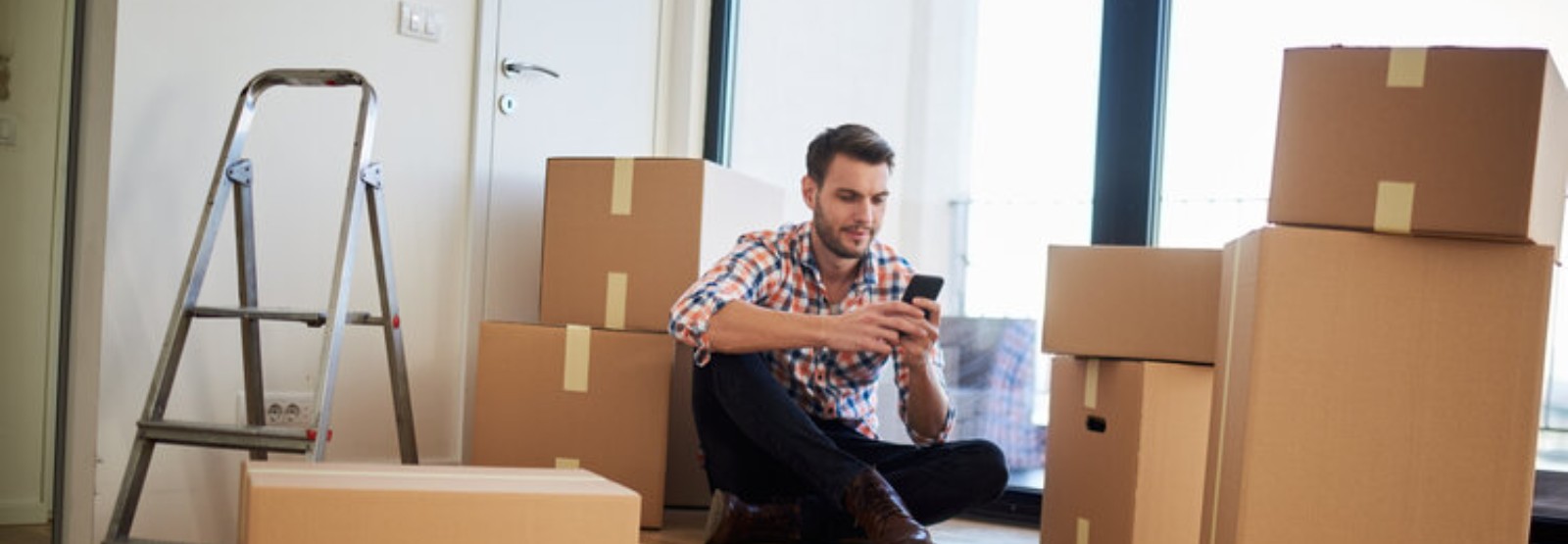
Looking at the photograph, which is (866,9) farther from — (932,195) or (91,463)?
(91,463)

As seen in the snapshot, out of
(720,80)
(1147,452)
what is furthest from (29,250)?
(1147,452)

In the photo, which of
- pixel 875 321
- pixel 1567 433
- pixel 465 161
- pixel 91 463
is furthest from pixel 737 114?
pixel 1567 433

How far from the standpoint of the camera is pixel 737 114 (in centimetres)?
378

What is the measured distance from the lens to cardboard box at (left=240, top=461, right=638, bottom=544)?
1510 mm

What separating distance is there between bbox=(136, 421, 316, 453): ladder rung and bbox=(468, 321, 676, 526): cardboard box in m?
0.55

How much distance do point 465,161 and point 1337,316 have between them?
1988mm

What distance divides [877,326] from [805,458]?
0.83ft

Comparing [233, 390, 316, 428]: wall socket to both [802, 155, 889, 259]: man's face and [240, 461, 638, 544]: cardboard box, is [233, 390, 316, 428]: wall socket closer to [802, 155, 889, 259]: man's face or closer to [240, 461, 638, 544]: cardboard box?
[802, 155, 889, 259]: man's face

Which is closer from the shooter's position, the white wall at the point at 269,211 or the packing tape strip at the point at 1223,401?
the packing tape strip at the point at 1223,401

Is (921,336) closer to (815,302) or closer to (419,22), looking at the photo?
(815,302)

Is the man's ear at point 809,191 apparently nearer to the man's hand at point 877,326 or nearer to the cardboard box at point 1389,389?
the man's hand at point 877,326

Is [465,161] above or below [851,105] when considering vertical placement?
below

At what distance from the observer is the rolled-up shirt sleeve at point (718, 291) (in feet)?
8.05

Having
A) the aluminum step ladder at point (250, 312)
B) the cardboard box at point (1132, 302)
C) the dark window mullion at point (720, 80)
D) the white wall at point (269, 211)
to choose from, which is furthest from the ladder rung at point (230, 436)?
the dark window mullion at point (720, 80)
